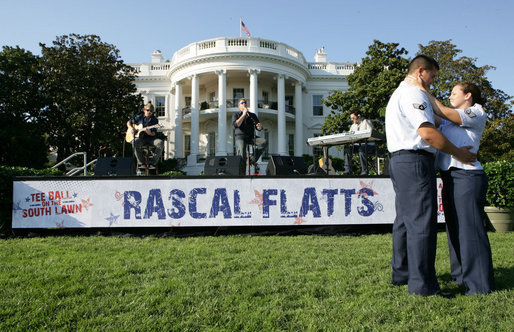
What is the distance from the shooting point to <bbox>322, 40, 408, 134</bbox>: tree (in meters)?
19.1

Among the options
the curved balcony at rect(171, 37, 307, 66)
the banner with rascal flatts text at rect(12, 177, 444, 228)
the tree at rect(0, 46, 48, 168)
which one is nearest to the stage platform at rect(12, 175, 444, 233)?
the banner with rascal flatts text at rect(12, 177, 444, 228)

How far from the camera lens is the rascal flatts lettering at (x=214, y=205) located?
5.10 m

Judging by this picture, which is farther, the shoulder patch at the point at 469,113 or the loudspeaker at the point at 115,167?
the loudspeaker at the point at 115,167

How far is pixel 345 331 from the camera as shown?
72.3 inches

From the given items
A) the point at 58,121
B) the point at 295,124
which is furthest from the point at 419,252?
the point at 295,124

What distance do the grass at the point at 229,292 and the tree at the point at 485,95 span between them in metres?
19.4

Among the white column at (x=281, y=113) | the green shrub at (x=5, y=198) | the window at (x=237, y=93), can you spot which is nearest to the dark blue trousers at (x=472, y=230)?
the green shrub at (x=5, y=198)

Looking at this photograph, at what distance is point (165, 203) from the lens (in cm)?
511

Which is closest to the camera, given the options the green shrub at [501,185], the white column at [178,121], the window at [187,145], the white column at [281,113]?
the green shrub at [501,185]

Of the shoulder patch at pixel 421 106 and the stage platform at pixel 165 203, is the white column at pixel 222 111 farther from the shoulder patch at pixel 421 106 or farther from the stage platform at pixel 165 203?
the shoulder patch at pixel 421 106

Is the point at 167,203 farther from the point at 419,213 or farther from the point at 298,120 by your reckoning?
the point at 298,120

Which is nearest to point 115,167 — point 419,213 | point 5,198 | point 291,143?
point 5,198

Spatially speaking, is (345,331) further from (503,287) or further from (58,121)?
(58,121)

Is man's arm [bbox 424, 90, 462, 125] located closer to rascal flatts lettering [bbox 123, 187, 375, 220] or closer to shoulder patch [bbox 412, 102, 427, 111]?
shoulder patch [bbox 412, 102, 427, 111]
